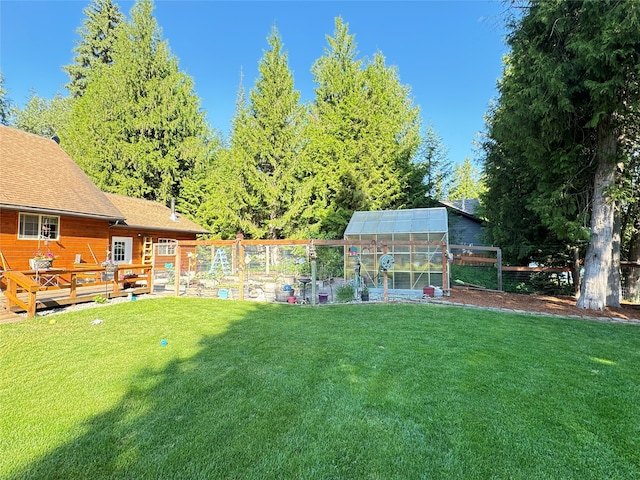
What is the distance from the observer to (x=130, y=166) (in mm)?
19578

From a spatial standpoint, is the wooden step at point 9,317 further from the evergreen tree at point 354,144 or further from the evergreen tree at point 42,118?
the evergreen tree at point 42,118

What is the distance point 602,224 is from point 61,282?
15.4m

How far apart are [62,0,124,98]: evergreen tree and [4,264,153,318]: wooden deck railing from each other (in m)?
19.9

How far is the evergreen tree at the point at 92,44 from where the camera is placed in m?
23.8

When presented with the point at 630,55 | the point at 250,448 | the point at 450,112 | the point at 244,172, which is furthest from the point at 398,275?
the point at 450,112

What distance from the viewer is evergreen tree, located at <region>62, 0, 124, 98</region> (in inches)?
937

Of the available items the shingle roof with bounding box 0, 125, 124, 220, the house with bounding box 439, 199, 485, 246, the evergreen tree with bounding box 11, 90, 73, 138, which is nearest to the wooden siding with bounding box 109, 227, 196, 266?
the shingle roof with bounding box 0, 125, 124, 220

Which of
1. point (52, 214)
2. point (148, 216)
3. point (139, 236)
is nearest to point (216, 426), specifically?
point (52, 214)

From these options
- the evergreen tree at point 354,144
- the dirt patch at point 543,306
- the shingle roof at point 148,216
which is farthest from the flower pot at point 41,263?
the evergreen tree at point 354,144

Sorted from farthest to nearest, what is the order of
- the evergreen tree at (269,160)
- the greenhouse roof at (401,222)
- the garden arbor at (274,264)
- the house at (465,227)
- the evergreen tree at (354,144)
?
the house at (465,227), the evergreen tree at (354,144), the evergreen tree at (269,160), the greenhouse roof at (401,222), the garden arbor at (274,264)

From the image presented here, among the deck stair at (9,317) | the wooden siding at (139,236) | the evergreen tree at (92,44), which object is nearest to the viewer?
the deck stair at (9,317)

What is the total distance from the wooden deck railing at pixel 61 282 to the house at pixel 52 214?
659 mm

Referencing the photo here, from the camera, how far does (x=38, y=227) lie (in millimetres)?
10039

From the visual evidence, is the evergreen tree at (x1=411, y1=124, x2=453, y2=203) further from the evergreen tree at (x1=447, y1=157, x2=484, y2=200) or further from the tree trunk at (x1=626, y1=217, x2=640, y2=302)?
the evergreen tree at (x1=447, y1=157, x2=484, y2=200)
